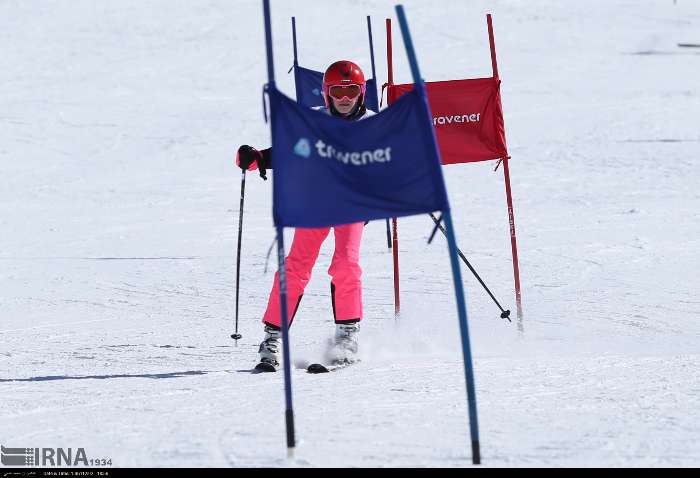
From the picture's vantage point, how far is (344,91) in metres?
5.91

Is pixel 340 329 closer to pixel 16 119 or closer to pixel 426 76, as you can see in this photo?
pixel 16 119

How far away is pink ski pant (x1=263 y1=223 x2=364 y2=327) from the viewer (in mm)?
5793

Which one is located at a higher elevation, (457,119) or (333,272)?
(457,119)

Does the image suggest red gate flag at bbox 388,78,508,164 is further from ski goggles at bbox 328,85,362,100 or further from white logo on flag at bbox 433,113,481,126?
ski goggles at bbox 328,85,362,100

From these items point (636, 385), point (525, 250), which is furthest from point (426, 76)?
point (636, 385)

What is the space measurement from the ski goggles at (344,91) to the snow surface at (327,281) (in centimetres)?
158

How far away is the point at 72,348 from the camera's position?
6.53 meters

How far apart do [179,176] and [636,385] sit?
1224 cm

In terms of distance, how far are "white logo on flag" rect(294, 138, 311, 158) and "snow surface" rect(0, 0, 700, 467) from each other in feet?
3.68

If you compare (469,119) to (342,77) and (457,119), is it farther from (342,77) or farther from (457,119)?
(342,77)

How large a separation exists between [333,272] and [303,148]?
223 cm

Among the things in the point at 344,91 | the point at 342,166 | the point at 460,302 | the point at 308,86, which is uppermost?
the point at 308,86

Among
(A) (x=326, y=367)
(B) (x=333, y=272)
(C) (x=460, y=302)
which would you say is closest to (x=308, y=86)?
(B) (x=333, y=272)

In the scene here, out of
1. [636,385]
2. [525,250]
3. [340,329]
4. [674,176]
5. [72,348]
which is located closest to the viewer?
[636,385]
